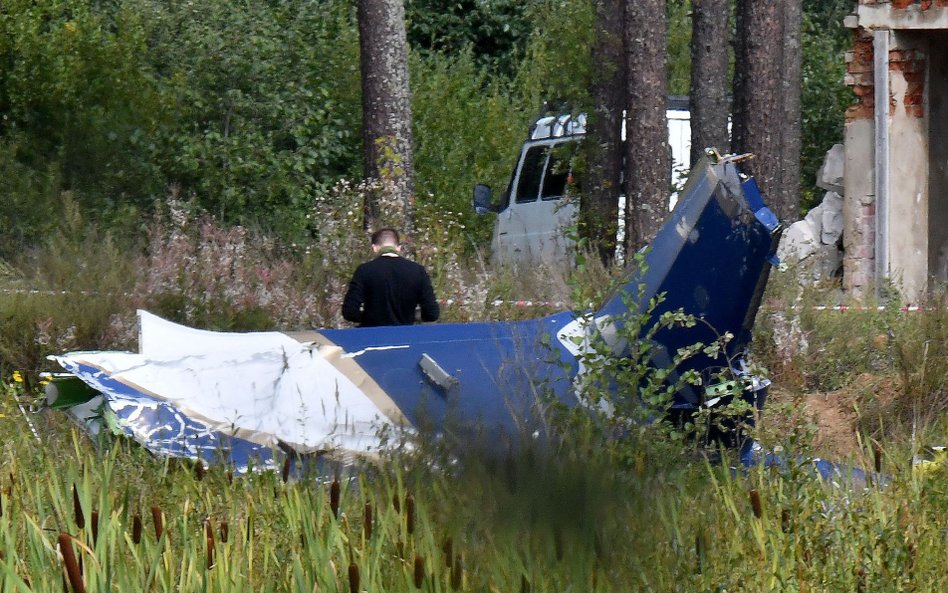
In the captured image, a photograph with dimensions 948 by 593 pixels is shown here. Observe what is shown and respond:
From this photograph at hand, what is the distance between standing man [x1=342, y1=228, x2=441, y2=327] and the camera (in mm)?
8609

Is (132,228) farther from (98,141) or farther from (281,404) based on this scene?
(281,404)

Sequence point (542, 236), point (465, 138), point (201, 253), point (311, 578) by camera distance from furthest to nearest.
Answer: point (465, 138) → point (542, 236) → point (201, 253) → point (311, 578)

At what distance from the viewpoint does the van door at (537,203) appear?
14.3 m

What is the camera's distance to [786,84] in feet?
51.6

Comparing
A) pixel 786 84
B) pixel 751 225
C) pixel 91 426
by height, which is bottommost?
pixel 91 426

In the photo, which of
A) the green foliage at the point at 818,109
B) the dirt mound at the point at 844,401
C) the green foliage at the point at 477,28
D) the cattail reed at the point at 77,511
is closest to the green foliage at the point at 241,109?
the green foliage at the point at 818,109

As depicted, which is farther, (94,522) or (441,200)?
(441,200)

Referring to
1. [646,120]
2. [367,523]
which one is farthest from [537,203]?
[367,523]

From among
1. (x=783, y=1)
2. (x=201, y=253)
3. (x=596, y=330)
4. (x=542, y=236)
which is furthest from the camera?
(x=542, y=236)

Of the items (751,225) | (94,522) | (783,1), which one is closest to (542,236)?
(783,1)

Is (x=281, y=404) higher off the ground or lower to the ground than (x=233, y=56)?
lower

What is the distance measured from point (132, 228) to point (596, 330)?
10.9 meters

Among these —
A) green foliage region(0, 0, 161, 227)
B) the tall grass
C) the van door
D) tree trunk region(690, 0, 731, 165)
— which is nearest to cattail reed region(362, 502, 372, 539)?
the tall grass

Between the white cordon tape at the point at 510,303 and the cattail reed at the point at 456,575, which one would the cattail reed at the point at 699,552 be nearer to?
the cattail reed at the point at 456,575
